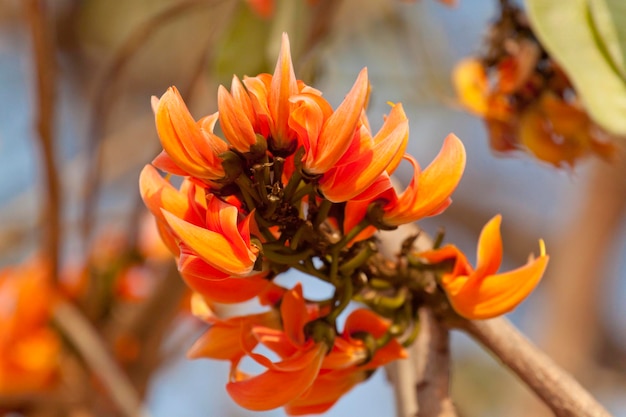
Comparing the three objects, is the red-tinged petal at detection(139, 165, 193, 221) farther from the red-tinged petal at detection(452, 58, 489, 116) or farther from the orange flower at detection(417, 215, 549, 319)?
the red-tinged petal at detection(452, 58, 489, 116)

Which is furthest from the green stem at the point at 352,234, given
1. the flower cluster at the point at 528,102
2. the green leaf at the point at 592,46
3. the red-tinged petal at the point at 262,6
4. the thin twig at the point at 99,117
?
the thin twig at the point at 99,117

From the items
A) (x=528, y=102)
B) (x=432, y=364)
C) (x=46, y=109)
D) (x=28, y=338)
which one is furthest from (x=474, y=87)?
(x=28, y=338)

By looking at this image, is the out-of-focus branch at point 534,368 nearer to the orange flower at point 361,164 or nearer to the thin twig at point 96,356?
the orange flower at point 361,164

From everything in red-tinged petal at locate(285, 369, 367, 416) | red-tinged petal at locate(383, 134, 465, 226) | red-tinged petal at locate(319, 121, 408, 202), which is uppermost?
red-tinged petal at locate(319, 121, 408, 202)

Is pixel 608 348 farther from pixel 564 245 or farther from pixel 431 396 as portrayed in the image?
pixel 431 396

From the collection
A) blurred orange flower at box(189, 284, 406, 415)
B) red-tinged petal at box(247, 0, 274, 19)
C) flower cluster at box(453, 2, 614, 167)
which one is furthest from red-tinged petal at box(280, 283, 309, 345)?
red-tinged petal at box(247, 0, 274, 19)

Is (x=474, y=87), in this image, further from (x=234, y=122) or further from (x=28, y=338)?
(x=28, y=338)
